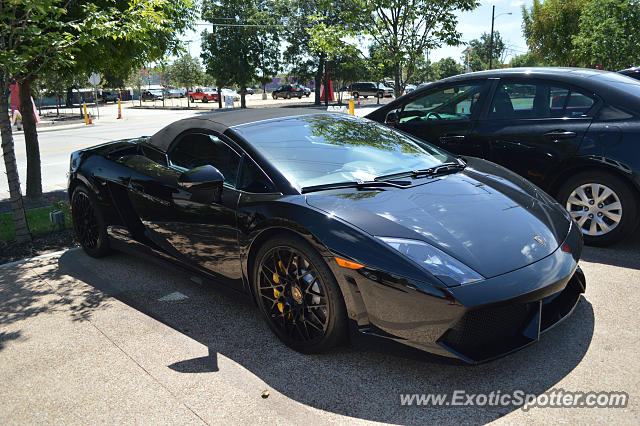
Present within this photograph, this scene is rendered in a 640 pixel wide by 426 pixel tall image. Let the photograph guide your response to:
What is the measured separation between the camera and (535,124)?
16.8ft

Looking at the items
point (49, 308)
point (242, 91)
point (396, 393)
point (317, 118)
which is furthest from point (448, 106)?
point (242, 91)

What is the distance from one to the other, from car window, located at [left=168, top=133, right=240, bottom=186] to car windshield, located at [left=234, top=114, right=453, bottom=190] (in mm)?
175

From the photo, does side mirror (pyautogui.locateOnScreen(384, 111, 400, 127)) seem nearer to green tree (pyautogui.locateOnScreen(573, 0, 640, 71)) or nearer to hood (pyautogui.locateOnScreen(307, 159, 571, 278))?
hood (pyautogui.locateOnScreen(307, 159, 571, 278))

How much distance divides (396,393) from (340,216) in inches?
37.5

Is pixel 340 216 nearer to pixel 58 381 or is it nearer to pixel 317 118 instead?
pixel 317 118

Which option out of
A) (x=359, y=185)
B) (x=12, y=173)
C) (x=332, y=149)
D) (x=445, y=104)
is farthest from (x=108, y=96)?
(x=359, y=185)

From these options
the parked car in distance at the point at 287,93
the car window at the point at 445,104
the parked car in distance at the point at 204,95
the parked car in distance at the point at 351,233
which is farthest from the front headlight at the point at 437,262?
the parked car in distance at the point at 287,93

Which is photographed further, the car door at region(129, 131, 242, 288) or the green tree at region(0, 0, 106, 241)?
the green tree at region(0, 0, 106, 241)

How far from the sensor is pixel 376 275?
263 centimetres

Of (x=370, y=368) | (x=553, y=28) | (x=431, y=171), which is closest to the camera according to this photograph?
(x=370, y=368)

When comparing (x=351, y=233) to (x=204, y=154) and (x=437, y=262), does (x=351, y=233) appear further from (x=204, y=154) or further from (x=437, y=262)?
(x=204, y=154)

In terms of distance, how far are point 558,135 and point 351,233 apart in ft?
Result: 10.1

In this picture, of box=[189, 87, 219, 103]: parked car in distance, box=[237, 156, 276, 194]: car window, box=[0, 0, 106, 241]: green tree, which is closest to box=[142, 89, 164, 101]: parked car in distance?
box=[189, 87, 219, 103]: parked car in distance

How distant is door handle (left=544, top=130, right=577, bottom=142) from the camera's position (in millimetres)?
4852
